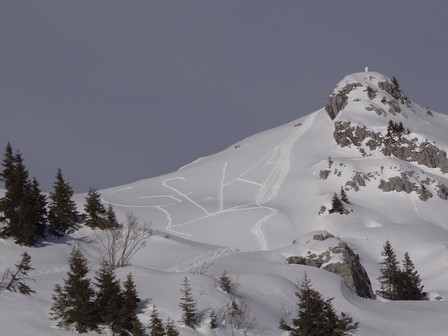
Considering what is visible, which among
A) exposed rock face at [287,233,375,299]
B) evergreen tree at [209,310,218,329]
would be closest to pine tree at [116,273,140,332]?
evergreen tree at [209,310,218,329]

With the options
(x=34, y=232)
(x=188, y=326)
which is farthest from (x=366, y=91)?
(x=188, y=326)

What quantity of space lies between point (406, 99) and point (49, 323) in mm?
121055

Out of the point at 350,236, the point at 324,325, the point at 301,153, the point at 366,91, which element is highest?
the point at 366,91

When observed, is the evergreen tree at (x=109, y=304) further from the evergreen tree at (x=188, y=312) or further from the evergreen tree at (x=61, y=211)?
the evergreen tree at (x=61, y=211)

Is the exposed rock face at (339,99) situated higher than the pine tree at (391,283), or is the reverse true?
the exposed rock face at (339,99)

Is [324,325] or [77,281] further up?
[77,281]

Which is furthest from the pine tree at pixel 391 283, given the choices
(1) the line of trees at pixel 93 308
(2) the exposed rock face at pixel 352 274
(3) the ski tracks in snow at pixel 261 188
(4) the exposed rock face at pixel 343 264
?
(1) the line of trees at pixel 93 308

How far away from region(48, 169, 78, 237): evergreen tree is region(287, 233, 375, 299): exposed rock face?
2017 centimetres

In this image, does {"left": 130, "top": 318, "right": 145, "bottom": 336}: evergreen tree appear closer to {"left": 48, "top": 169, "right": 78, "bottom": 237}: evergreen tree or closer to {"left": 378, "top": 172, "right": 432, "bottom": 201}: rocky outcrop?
{"left": 48, "top": 169, "right": 78, "bottom": 237}: evergreen tree

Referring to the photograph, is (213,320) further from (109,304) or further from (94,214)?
(94,214)

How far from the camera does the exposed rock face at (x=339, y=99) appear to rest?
443 ft

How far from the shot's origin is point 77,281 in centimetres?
3066

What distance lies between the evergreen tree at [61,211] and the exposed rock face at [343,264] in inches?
794

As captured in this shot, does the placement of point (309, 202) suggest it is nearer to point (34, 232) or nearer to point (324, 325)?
point (34, 232)
